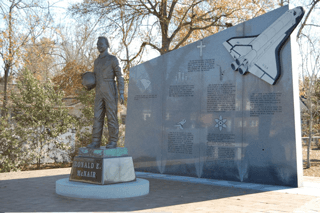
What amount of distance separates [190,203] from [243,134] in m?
3.39

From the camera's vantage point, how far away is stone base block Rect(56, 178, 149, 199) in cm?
659

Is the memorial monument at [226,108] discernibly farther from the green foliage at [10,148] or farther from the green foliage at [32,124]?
the green foliage at [10,148]

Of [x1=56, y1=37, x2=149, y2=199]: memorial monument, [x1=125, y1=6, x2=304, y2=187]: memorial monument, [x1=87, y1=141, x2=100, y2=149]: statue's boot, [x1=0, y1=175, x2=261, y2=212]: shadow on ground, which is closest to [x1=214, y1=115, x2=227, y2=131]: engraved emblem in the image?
[x1=125, y1=6, x2=304, y2=187]: memorial monument

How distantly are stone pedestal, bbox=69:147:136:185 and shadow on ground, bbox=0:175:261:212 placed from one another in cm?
55

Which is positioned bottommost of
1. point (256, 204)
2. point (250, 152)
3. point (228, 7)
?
point (256, 204)

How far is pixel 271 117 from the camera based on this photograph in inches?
338

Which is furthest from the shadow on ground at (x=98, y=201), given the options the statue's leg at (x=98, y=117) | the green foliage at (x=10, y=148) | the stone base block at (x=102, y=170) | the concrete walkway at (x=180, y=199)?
the green foliage at (x=10, y=148)

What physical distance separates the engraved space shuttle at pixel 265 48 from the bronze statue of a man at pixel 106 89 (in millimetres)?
3380

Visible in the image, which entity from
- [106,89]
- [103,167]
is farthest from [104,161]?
[106,89]

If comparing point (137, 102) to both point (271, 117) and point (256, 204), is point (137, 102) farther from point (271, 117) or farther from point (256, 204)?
point (256, 204)

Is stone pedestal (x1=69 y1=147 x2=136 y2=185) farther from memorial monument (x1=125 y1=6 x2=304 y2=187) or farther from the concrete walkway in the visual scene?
memorial monument (x1=125 y1=6 x2=304 y2=187)

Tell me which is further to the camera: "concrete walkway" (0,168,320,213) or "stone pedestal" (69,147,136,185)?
"stone pedestal" (69,147,136,185)

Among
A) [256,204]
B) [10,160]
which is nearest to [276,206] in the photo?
[256,204]

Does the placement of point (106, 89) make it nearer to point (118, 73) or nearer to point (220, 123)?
point (118, 73)
